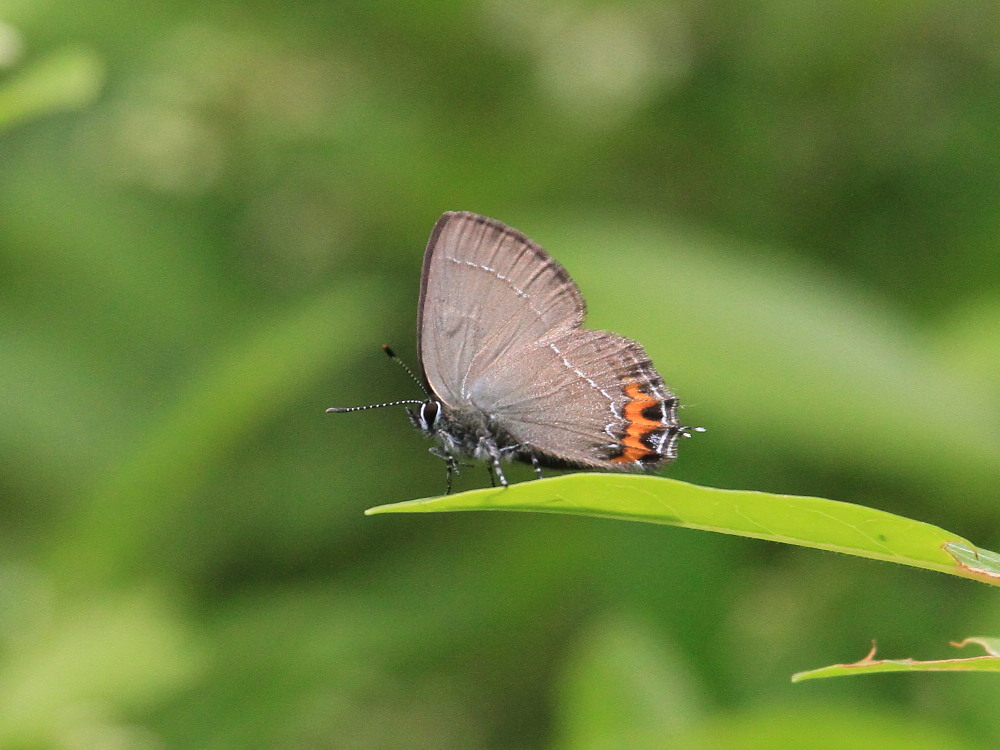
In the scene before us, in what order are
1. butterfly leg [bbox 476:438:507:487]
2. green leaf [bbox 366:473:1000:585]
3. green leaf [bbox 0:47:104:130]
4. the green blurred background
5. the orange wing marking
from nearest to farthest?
green leaf [bbox 366:473:1000:585] < green leaf [bbox 0:47:104:130] < the orange wing marking < butterfly leg [bbox 476:438:507:487] < the green blurred background

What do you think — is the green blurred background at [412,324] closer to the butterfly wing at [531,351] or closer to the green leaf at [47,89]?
the butterfly wing at [531,351]

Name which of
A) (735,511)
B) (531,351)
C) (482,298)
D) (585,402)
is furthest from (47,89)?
(735,511)

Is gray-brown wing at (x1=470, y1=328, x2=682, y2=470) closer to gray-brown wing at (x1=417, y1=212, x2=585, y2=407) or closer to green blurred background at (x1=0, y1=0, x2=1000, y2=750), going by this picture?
gray-brown wing at (x1=417, y1=212, x2=585, y2=407)

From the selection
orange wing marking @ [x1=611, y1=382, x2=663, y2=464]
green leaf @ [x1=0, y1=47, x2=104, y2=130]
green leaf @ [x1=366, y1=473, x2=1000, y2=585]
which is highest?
green leaf @ [x1=0, y1=47, x2=104, y2=130]

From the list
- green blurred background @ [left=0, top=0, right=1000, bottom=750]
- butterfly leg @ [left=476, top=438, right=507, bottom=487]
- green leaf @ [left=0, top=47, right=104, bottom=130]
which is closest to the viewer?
green leaf @ [left=0, top=47, right=104, bottom=130]

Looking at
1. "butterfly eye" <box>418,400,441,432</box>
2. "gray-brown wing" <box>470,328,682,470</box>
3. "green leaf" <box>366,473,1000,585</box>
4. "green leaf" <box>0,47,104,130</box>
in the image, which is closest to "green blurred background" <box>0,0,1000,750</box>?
"gray-brown wing" <box>470,328,682,470</box>

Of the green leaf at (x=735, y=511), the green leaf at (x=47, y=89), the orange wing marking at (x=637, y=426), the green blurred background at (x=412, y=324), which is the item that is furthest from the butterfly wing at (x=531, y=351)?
the green leaf at (x=735, y=511)

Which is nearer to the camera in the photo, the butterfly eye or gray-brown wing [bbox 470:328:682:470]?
gray-brown wing [bbox 470:328:682:470]

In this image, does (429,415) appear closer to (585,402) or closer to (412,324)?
(585,402)
